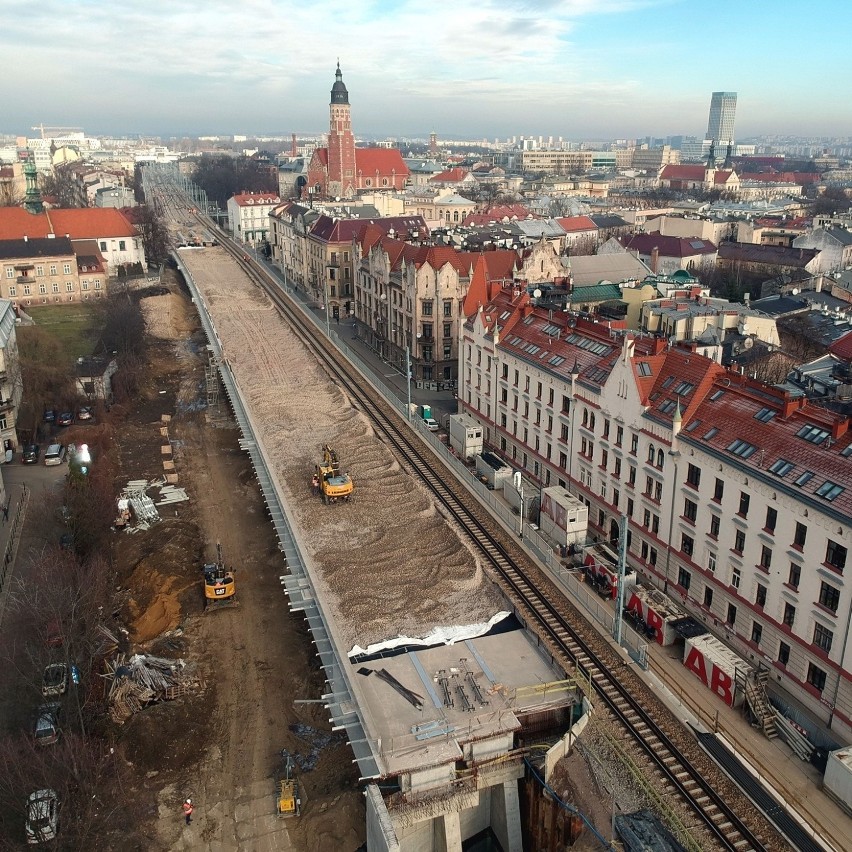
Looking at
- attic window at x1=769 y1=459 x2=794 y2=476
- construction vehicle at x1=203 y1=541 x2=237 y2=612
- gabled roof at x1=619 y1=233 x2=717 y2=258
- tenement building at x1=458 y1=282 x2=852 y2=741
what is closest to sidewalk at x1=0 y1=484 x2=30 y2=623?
construction vehicle at x1=203 y1=541 x2=237 y2=612

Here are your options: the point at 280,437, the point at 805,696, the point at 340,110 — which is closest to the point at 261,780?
the point at 805,696

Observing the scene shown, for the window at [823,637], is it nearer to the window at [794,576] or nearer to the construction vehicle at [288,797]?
the window at [794,576]

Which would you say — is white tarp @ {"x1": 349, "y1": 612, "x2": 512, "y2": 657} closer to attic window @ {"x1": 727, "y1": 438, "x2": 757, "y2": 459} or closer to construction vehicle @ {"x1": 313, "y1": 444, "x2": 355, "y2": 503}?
attic window @ {"x1": 727, "y1": 438, "x2": 757, "y2": 459}

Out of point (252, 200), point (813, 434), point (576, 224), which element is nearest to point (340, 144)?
point (252, 200)

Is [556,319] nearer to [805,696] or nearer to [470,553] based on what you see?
[470,553]

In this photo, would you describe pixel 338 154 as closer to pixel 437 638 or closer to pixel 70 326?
pixel 70 326

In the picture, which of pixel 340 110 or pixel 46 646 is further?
pixel 340 110

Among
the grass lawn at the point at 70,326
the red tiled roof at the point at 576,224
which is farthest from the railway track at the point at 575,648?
the red tiled roof at the point at 576,224
